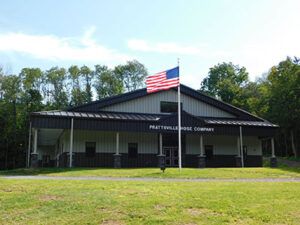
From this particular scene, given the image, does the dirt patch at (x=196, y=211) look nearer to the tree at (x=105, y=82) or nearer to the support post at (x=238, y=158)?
the support post at (x=238, y=158)

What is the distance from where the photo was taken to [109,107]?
2834cm

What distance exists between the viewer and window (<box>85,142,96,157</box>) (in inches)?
1075

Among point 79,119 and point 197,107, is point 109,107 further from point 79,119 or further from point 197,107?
point 197,107

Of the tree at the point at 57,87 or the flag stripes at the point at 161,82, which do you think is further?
the tree at the point at 57,87

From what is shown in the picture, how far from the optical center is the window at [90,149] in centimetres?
2730

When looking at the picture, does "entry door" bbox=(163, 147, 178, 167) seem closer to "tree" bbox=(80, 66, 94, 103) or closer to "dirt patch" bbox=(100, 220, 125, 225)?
"dirt patch" bbox=(100, 220, 125, 225)

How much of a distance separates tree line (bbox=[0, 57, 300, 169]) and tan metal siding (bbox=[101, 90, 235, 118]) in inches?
520

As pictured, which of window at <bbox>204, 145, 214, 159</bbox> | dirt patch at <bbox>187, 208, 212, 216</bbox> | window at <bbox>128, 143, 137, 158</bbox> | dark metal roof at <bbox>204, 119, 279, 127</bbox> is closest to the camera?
dirt patch at <bbox>187, 208, 212, 216</bbox>

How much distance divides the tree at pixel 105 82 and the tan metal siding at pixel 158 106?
29.7 m

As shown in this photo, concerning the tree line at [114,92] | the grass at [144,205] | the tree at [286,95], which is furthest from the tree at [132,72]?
the grass at [144,205]

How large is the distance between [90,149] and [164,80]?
10.1 meters

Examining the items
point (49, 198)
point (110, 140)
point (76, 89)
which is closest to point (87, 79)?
point (76, 89)

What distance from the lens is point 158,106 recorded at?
30.0m

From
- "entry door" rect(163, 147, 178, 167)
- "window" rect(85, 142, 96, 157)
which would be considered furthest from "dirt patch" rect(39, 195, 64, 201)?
"entry door" rect(163, 147, 178, 167)
